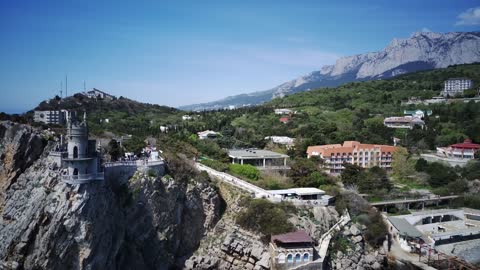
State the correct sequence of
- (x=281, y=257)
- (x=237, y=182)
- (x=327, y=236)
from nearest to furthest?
(x=281, y=257) < (x=327, y=236) < (x=237, y=182)

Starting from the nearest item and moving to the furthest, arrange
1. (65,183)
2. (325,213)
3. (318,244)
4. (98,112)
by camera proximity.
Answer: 1. (65,183)
2. (318,244)
3. (325,213)
4. (98,112)

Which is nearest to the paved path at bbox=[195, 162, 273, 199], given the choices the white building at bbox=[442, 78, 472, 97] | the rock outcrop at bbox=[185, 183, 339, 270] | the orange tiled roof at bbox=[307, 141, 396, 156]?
the rock outcrop at bbox=[185, 183, 339, 270]

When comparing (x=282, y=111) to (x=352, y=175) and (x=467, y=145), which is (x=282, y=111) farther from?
(x=352, y=175)

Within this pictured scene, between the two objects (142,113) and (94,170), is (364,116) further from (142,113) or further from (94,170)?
(94,170)

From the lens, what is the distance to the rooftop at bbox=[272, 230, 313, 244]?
102 ft

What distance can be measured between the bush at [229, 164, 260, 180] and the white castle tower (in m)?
16.7

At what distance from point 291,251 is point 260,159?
59.5 ft

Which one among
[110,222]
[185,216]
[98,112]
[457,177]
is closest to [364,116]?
[457,177]

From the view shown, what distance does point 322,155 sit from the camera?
5116 centimetres

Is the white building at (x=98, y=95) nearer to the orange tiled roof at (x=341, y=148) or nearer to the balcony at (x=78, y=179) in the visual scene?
the orange tiled roof at (x=341, y=148)

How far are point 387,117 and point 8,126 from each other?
60506 mm

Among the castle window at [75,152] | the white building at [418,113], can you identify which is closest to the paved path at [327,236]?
the castle window at [75,152]

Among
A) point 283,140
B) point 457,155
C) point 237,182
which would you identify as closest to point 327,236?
point 237,182

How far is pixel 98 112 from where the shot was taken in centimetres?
6975
